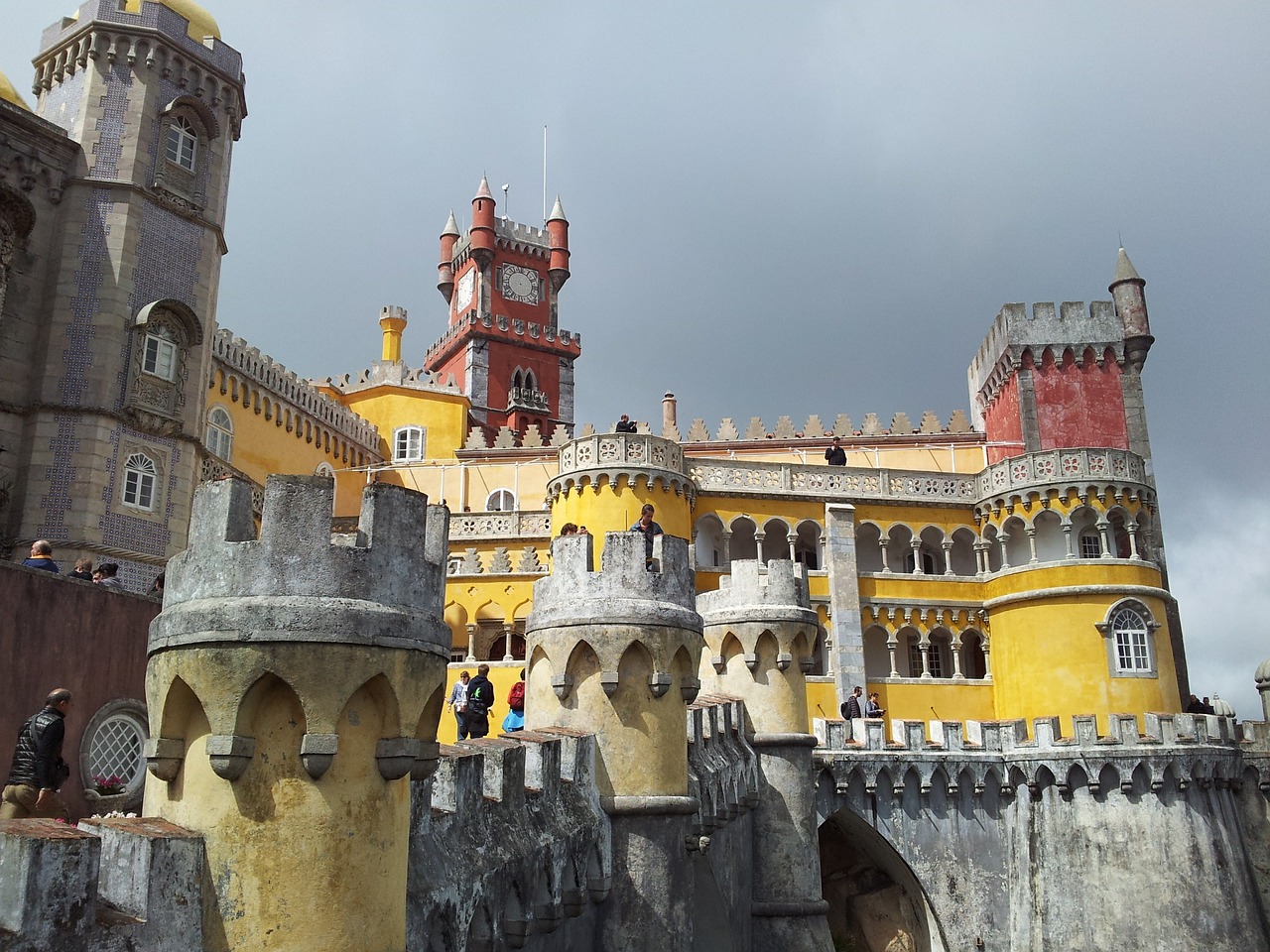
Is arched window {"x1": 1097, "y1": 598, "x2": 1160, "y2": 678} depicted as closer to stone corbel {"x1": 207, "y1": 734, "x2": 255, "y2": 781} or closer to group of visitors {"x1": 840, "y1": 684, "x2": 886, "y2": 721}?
group of visitors {"x1": 840, "y1": 684, "x2": 886, "y2": 721}

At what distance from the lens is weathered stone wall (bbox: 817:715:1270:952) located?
2967 centimetres

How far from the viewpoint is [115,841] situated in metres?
5.92

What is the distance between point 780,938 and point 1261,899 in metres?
19.0

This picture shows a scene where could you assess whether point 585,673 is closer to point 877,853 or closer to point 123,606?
point 123,606

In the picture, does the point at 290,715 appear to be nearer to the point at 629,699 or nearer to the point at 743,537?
the point at 629,699

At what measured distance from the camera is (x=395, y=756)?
22.3ft

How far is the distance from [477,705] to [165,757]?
857 cm

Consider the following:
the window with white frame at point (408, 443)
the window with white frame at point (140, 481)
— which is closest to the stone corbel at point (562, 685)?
the window with white frame at point (140, 481)

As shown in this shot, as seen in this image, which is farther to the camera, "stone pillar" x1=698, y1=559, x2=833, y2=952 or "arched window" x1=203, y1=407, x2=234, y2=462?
"arched window" x1=203, y1=407, x2=234, y2=462

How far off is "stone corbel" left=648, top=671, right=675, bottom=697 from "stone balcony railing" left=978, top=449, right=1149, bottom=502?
27215 mm

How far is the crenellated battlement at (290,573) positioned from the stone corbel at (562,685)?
5.53 metres

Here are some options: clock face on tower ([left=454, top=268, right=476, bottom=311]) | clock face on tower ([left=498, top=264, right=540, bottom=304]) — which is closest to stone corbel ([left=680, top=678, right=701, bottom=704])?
clock face on tower ([left=498, top=264, right=540, bottom=304])

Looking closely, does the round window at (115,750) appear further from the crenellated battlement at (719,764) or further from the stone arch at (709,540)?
the stone arch at (709,540)

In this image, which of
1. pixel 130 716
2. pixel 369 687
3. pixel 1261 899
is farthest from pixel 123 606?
pixel 1261 899
